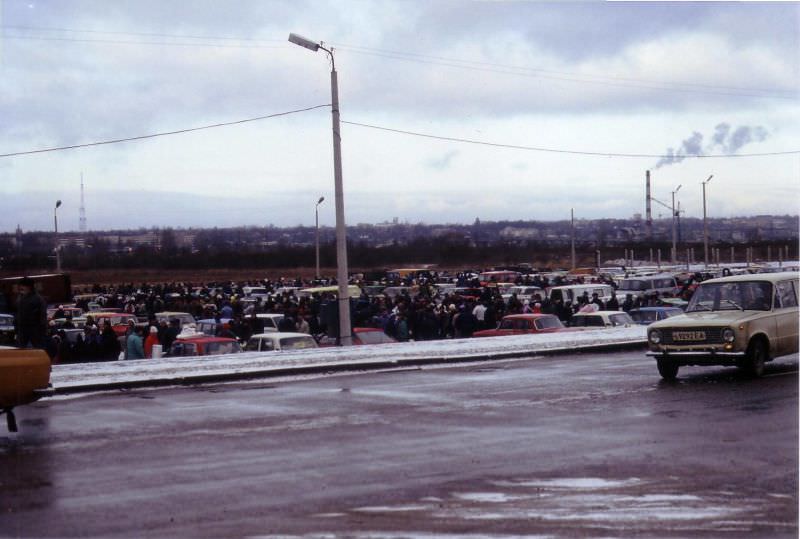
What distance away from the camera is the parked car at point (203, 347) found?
23719mm

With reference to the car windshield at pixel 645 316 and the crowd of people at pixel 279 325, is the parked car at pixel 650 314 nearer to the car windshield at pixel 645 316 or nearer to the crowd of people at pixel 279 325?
the car windshield at pixel 645 316

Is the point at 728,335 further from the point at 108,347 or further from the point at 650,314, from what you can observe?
the point at 650,314

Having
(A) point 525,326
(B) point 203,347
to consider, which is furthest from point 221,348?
(A) point 525,326

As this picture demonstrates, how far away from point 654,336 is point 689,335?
0.56 meters

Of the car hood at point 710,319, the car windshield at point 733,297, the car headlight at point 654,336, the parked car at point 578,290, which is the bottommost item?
the parked car at point 578,290

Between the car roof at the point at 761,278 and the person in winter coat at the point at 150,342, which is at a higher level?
the car roof at the point at 761,278

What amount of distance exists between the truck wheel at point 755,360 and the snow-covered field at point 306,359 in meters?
6.28

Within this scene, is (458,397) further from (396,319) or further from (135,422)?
(396,319)

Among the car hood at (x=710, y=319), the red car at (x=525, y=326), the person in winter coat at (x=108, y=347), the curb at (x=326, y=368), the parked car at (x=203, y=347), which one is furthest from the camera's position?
the red car at (x=525, y=326)

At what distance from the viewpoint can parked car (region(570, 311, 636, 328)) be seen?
30.0 meters

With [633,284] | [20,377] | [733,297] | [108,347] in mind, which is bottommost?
[108,347]

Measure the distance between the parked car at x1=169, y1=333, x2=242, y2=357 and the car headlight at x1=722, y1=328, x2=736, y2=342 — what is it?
456 inches

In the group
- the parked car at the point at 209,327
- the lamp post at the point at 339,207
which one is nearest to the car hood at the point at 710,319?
the lamp post at the point at 339,207

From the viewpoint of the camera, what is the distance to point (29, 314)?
17.0 metres
